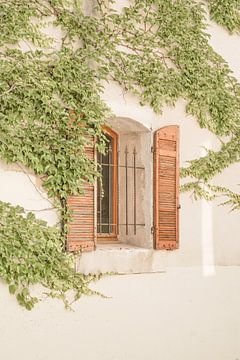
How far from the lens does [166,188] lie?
6.98m

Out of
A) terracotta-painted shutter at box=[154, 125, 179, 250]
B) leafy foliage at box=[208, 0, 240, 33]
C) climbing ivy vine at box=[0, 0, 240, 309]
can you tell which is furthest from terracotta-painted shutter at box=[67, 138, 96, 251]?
leafy foliage at box=[208, 0, 240, 33]

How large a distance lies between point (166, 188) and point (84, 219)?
1191mm

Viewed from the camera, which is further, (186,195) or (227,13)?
(227,13)

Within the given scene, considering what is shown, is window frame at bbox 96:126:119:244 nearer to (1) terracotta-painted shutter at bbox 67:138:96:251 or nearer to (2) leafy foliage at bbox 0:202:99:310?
(1) terracotta-painted shutter at bbox 67:138:96:251

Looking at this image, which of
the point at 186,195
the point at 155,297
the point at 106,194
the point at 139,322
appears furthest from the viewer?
the point at 186,195

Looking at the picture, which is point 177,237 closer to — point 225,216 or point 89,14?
point 225,216

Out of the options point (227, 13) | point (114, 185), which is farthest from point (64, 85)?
point (227, 13)

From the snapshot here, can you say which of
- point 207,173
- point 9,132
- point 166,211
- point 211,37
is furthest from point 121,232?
point 211,37

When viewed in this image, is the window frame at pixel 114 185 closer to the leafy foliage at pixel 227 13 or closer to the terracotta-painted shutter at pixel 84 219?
the terracotta-painted shutter at pixel 84 219

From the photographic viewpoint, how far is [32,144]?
19.2ft

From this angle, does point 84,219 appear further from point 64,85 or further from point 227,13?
point 227,13

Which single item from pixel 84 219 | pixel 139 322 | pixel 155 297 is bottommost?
pixel 139 322

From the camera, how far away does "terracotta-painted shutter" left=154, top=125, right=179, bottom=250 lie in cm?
687

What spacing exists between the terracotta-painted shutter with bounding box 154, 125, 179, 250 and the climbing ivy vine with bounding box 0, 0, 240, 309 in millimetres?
309
